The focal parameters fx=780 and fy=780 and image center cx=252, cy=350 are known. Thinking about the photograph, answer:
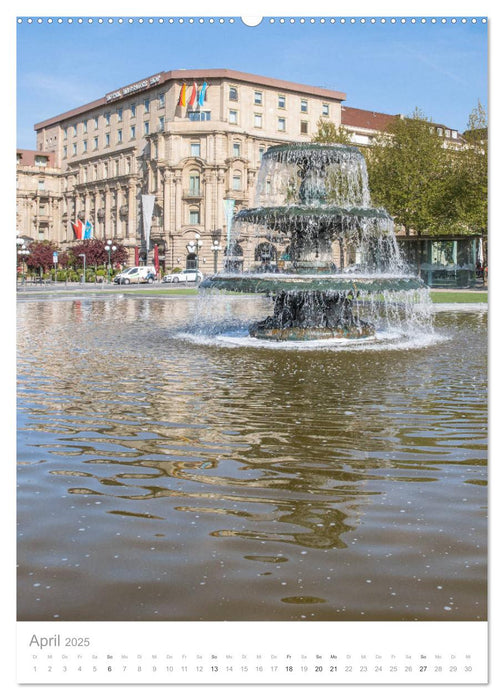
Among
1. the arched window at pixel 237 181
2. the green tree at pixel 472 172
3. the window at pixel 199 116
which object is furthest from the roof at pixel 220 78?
the green tree at pixel 472 172

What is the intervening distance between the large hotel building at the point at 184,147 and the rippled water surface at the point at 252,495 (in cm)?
6243

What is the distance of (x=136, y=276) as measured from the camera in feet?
196

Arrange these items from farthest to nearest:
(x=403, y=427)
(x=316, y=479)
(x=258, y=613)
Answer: (x=403, y=427) < (x=316, y=479) < (x=258, y=613)

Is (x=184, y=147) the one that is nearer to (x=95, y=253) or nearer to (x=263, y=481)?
(x=95, y=253)

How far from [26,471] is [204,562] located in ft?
6.91

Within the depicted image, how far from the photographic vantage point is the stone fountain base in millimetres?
14961

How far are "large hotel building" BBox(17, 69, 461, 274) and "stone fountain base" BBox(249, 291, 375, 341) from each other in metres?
55.6

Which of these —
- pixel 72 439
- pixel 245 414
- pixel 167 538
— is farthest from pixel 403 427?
pixel 167 538

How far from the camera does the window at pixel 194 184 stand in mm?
74062

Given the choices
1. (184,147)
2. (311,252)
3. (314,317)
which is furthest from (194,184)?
(314,317)

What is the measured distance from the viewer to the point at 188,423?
7.08 m

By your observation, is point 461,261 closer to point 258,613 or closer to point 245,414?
point 245,414
